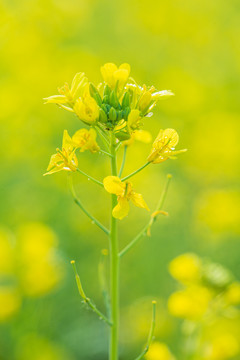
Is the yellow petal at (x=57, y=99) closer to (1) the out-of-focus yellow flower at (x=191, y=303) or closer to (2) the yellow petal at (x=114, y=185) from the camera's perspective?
(2) the yellow petal at (x=114, y=185)

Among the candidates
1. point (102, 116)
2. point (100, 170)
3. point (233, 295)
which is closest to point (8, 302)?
point (233, 295)

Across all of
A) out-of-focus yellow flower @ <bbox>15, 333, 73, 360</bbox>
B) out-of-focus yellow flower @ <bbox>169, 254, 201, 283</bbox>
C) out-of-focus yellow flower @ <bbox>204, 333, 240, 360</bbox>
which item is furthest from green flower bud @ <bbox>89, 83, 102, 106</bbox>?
out-of-focus yellow flower @ <bbox>15, 333, 73, 360</bbox>

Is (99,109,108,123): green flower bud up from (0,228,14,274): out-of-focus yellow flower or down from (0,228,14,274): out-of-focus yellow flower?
up

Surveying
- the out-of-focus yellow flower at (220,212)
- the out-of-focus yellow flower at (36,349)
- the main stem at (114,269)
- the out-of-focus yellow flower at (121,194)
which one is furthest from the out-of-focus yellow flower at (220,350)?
the out-of-focus yellow flower at (220,212)

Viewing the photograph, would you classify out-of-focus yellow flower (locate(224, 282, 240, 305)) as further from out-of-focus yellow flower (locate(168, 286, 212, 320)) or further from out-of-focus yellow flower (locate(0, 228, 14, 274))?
out-of-focus yellow flower (locate(0, 228, 14, 274))

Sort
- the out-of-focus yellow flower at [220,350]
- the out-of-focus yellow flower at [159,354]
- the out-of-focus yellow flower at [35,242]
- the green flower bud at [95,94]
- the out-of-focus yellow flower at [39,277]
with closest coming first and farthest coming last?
the green flower bud at [95,94] < the out-of-focus yellow flower at [159,354] < the out-of-focus yellow flower at [220,350] < the out-of-focus yellow flower at [39,277] < the out-of-focus yellow flower at [35,242]

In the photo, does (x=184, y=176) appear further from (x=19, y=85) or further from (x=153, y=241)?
(x=19, y=85)

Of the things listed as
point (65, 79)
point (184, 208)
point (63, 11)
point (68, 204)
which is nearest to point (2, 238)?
point (68, 204)
